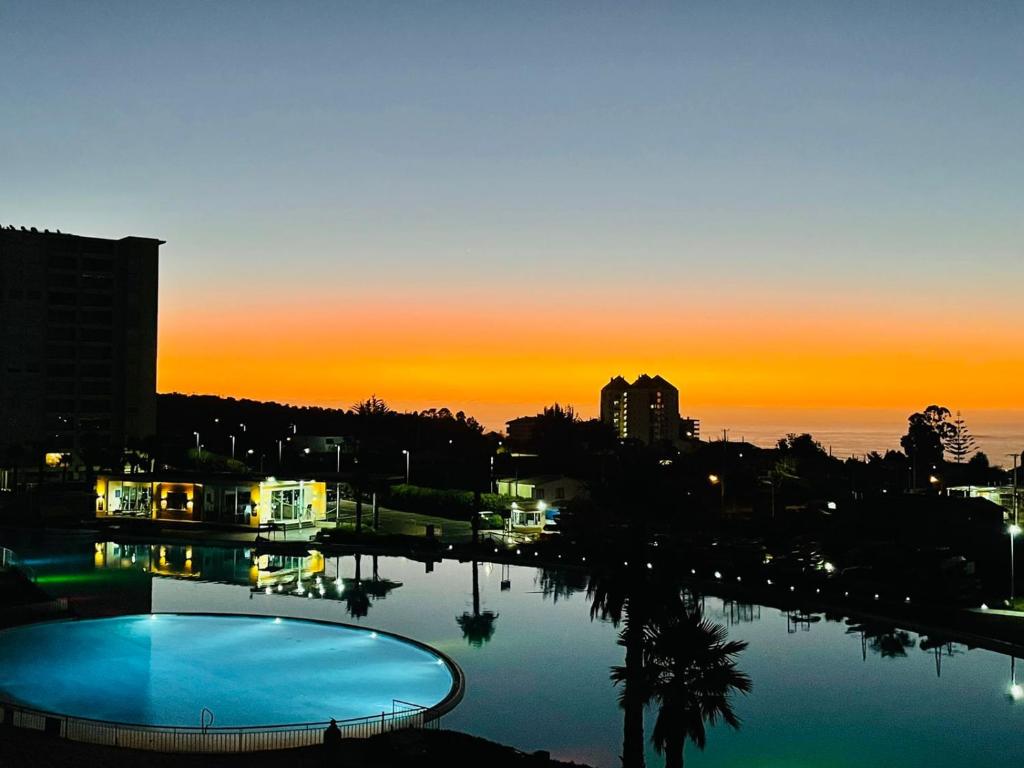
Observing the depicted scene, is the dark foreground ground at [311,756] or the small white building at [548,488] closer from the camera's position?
the dark foreground ground at [311,756]

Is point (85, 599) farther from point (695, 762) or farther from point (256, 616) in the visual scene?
point (695, 762)

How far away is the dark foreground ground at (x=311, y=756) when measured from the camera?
15.8m

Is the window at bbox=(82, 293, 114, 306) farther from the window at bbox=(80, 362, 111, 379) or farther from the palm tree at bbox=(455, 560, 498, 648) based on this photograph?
the palm tree at bbox=(455, 560, 498, 648)

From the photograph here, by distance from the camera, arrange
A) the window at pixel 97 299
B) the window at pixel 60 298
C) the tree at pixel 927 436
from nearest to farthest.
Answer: the window at pixel 60 298 < the window at pixel 97 299 < the tree at pixel 927 436

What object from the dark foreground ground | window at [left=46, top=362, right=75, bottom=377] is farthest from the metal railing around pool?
window at [left=46, top=362, right=75, bottom=377]

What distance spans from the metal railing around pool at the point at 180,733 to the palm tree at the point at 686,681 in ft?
20.4

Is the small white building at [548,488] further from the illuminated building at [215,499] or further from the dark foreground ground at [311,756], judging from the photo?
the dark foreground ground at [311,756]

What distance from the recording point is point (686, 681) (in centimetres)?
1376

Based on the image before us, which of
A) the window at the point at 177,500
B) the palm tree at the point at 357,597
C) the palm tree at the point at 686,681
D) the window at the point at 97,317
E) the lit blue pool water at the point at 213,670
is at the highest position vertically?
the window at the point at 97,317

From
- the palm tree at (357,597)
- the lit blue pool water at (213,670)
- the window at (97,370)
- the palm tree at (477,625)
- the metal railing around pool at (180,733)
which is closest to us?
the metal railing around pool at (180,733)

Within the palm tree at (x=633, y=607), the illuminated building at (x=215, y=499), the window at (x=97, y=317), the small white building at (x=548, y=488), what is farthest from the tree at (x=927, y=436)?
the palm tree at (x=633, y=607)

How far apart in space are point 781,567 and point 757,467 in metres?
41.6

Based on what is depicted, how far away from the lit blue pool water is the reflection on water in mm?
1618

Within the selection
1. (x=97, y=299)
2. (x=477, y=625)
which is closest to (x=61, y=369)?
(x=97, y=299)
